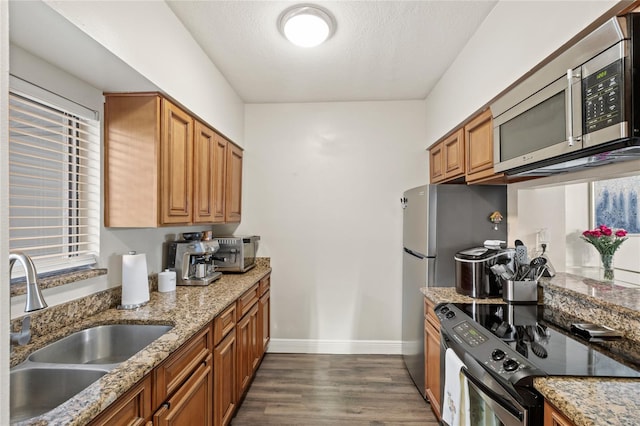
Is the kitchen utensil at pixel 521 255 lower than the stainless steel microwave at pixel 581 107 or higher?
lower

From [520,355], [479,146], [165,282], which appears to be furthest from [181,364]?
[479,146]

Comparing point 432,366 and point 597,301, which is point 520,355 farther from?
point 432,366

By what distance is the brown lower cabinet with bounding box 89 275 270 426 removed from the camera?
3.75ft

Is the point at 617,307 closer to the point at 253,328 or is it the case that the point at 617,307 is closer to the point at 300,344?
the point at 253,328

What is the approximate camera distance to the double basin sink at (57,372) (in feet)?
3.74

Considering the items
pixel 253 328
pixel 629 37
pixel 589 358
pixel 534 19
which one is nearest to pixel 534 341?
pixel 589 358

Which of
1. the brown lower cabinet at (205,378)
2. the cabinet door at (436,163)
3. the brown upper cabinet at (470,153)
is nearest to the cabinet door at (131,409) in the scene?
the brown lower cabinet at (205,378)

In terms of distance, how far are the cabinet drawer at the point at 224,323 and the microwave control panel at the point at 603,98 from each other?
196 cm

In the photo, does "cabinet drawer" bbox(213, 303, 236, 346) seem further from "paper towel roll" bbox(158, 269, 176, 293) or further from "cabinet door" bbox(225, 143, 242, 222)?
"cabinet door" bbox(225, 143, 242, 222)

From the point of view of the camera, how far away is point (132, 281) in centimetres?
179

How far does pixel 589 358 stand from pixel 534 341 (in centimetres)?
20

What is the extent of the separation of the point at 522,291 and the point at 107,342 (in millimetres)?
2269

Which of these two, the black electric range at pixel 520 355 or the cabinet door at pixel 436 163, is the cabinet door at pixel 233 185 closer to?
the cabinet door at pixel 436 163

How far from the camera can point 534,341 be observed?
4.42 ft
